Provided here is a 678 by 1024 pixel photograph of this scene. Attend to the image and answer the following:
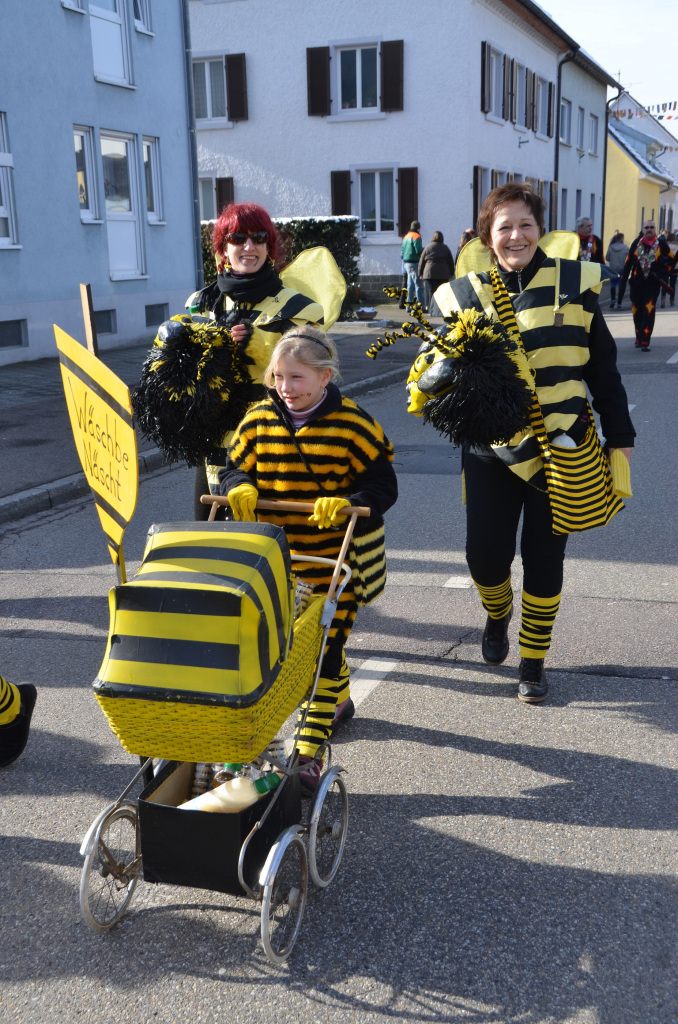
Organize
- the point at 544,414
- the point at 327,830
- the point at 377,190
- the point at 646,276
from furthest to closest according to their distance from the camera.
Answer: the point at 377,190 → the point at 646,276 → the point at 544,414 → the point at 327,830

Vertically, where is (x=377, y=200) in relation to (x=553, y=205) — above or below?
below

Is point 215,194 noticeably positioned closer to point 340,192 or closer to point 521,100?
point 340,192

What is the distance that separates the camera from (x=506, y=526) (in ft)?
13.5

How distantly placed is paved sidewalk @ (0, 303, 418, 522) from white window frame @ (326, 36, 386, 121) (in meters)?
11.0

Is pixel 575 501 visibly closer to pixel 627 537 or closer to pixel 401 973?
pixel 401 973

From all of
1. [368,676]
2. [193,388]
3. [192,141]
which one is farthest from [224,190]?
[193,388]

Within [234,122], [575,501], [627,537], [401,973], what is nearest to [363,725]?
[575,501]

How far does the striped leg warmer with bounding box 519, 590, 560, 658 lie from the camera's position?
4.13 m

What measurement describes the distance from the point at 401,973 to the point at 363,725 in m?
1.50

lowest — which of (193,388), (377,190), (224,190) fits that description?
(193,388)

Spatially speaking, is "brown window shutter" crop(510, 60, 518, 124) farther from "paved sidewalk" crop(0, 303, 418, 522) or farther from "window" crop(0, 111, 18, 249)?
"window" crop(0, 111, 18, 249)

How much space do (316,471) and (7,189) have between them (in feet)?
44.8

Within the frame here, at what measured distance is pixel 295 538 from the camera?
11.2 feet

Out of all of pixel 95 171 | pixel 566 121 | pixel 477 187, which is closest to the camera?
pixel 95 171
